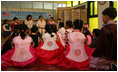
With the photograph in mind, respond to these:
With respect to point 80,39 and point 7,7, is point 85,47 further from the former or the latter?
point 7,7

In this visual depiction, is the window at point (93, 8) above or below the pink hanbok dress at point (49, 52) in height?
above

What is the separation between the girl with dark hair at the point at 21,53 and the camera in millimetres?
2619

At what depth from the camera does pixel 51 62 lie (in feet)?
9.29

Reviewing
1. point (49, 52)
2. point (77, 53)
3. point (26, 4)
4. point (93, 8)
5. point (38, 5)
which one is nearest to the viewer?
point (77, 53)

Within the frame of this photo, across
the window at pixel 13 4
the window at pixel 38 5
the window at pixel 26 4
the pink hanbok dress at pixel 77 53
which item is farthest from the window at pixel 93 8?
the pink hanbok dress at pixel 77 53

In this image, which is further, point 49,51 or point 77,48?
point 49,51

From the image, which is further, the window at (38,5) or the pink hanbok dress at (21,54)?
the window at (38,5)

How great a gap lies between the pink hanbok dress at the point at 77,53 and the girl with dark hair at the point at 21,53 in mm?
731

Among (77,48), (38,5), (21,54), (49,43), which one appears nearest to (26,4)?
(38,5)

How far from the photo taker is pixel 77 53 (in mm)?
2578

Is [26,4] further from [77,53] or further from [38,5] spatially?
[77,53]

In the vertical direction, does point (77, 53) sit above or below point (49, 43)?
below

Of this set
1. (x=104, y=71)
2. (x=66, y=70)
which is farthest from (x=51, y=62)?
(x=104, y=71)

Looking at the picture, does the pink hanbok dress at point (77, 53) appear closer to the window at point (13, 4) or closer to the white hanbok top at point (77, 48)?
the white hanbok top at point (77, 48)
